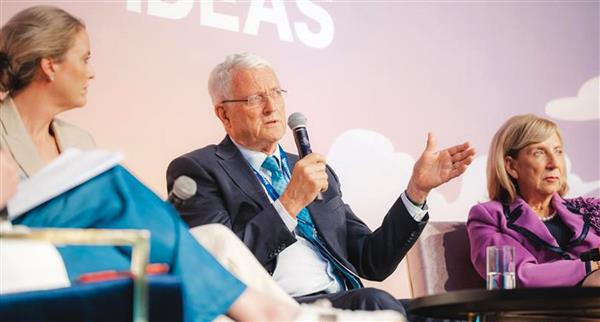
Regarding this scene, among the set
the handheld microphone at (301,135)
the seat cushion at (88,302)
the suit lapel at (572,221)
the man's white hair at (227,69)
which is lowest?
the suit lapel at (572,221)

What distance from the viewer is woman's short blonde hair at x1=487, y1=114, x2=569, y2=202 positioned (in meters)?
3.44

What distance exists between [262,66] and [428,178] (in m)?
0.64

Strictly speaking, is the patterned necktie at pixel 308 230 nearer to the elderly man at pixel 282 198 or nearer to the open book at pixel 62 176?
the elderly man at pixel 282 198

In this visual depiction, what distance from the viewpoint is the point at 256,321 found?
1715 mm

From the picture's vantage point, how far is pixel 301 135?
2770 millimetres

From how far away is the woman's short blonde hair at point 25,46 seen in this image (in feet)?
8.56

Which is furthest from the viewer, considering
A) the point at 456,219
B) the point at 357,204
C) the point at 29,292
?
the point at 456,219

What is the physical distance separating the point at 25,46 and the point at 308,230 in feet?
3.21

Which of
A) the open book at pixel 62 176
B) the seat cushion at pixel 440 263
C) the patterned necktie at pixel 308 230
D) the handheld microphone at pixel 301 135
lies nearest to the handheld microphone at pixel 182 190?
the open book at pixel 62 176

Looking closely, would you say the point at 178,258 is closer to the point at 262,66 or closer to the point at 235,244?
the point at 235,244

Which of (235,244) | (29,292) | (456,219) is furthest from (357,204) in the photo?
(29,292)

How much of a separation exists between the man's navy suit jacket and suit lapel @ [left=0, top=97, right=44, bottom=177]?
1.41 feet

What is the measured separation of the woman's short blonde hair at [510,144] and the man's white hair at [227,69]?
0.99 metres

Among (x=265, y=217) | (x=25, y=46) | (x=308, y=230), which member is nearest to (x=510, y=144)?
(x=308, y=230)
